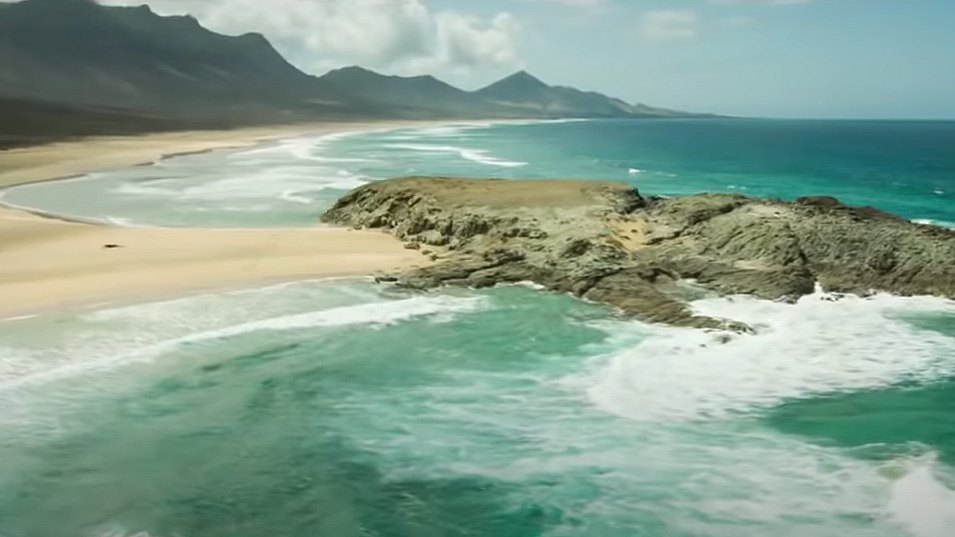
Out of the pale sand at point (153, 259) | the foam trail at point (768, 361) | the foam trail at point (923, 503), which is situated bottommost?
the foam trail at point (923, 503)

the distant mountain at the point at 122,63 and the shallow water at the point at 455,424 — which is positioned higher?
the distant mountain at the point at 122,63

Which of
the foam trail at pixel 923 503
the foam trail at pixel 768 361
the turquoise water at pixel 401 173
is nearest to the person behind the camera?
the foam trail at pixel 923 503

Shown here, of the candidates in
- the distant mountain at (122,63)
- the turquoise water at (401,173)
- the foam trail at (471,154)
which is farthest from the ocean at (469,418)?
the distant mountain at (122,63)

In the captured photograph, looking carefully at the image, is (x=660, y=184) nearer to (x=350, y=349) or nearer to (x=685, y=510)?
(x=350, y=349)

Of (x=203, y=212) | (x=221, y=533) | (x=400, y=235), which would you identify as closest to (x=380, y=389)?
(x=221, y=533)

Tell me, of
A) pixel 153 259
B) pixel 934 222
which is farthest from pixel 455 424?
pixel 934 222

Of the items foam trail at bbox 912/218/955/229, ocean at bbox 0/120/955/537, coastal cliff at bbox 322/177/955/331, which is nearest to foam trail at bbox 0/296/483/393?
ocean at bbox 0/120/955/537

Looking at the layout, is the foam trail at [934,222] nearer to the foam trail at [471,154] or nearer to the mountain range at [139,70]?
the foam trail at [471,154]
